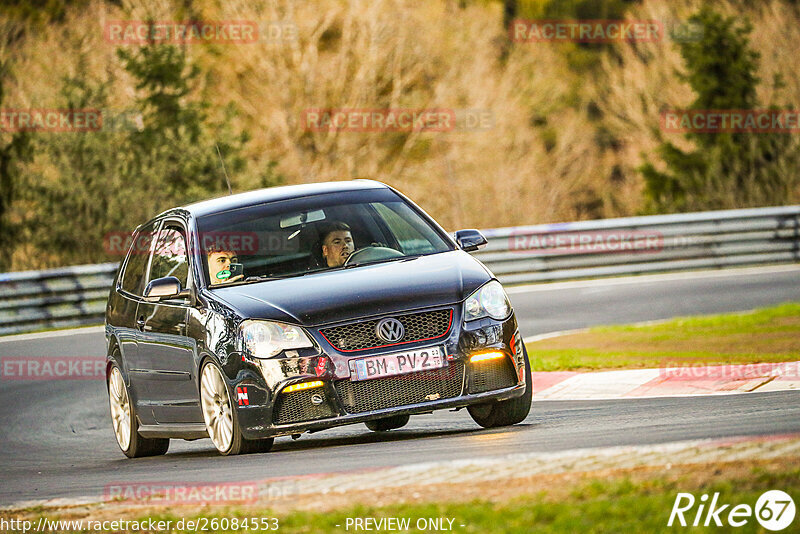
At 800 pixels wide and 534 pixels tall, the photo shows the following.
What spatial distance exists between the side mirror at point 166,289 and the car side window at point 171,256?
0.13 m

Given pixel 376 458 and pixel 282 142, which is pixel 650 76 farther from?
pixel 376 458

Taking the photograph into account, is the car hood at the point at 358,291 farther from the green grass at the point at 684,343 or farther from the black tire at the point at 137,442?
the green grass at the point at 684,343

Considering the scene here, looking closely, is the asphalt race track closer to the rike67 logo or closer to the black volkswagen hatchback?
the black volkswagen hatchback

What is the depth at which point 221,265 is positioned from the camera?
9.09 meters

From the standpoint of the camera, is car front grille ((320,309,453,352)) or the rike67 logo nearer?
the rike67 logo

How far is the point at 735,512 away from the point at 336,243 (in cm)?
465

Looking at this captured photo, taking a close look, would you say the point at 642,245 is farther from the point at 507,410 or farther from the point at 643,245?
the point at 507,410

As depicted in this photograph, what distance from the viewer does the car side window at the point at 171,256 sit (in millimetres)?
9414

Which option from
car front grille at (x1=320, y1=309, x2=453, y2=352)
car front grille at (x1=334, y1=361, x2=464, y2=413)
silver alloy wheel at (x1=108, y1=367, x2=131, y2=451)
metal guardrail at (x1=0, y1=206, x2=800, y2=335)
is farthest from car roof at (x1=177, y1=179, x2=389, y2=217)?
metal guardrail at (x1=0, y1=206, x2=800, y2=335)

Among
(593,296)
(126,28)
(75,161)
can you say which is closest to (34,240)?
(75,161)

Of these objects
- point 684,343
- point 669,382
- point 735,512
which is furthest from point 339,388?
point 684,343

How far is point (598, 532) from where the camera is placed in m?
4.96

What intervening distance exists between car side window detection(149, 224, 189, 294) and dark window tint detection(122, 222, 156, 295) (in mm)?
184

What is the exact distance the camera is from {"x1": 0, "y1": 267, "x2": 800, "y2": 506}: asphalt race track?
721 centimetres
